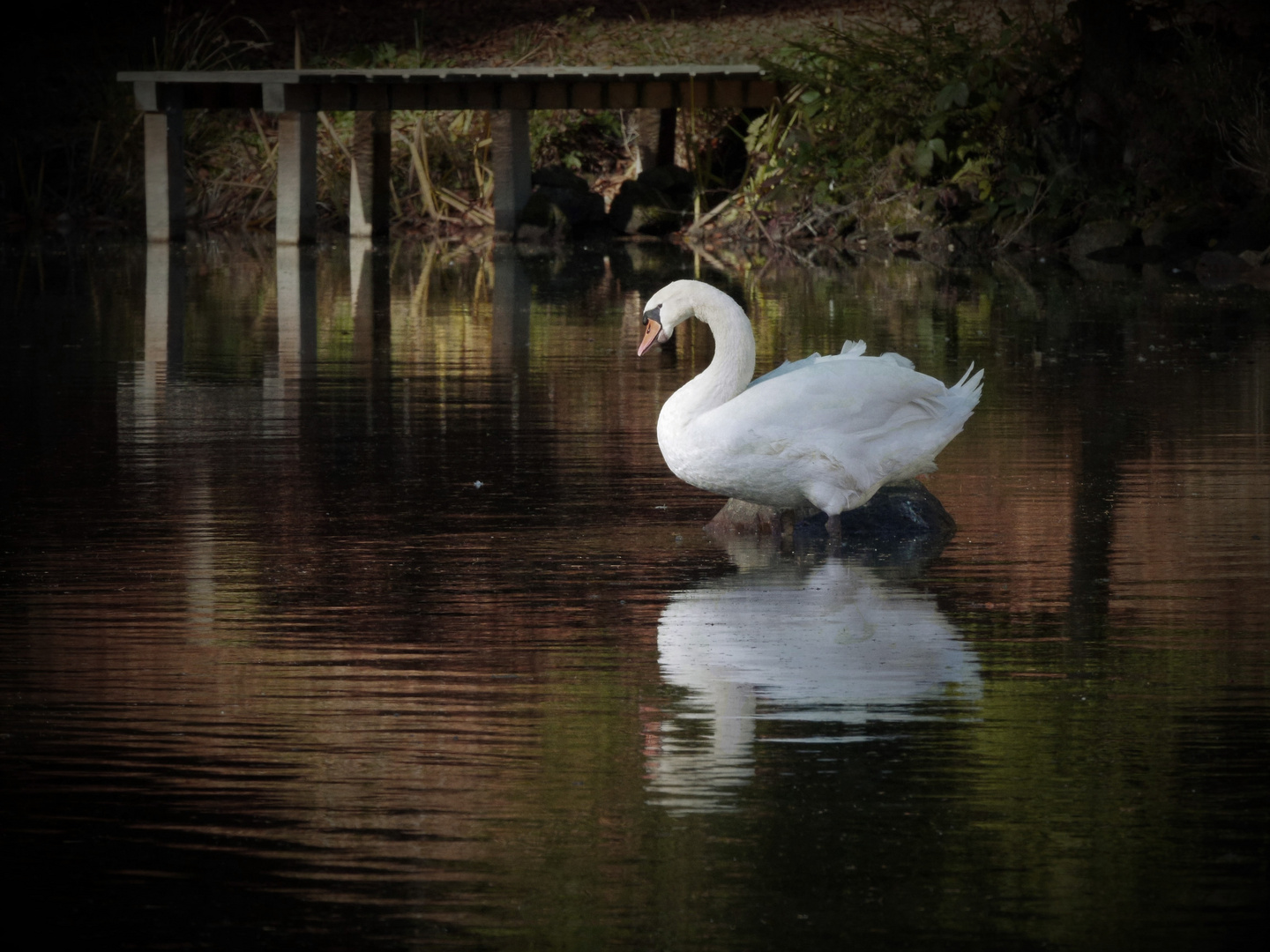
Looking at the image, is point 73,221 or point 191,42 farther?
point 191,42

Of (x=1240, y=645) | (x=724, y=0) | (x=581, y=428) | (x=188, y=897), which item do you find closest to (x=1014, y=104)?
(x=724, y=0)

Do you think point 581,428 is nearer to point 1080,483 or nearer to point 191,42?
point 1080,483

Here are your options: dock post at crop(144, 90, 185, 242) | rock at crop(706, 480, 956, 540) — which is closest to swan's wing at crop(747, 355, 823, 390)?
rock at crop(706, 480, 956, 540)

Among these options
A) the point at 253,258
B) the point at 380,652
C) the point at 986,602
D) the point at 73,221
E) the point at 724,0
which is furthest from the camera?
the point at 724,0

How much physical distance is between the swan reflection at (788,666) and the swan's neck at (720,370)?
2.48 ft

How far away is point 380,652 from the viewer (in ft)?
21.8

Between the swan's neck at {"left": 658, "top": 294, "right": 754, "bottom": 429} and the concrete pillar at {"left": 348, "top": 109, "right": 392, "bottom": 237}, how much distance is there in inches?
Answer: 747

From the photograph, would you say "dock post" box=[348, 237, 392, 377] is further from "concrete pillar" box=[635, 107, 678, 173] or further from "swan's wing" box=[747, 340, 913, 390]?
"swan's wing" box=[747, 340, 913, 390]

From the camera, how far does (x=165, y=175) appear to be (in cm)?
2575

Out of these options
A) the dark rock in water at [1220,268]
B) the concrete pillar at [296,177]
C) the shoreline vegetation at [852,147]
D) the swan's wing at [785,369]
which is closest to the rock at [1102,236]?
the shoreline vegetation at [852,147]

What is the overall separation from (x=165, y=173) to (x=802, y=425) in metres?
18.9

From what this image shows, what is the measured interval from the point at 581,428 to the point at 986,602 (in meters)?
4.30

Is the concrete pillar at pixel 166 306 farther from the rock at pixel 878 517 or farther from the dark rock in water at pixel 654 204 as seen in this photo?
the dark rock in water at pixel 654 204

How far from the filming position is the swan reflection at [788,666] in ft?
18.4
